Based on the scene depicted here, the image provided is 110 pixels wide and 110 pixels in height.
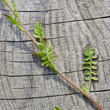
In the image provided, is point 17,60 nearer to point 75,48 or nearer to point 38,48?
point 38,48

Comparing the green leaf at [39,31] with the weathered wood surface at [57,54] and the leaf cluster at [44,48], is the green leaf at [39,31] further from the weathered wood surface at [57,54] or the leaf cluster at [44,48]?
the weathered wood surface at [57,54]

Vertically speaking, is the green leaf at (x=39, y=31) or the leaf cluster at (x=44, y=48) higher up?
the green leaf at (x=39, y=31)

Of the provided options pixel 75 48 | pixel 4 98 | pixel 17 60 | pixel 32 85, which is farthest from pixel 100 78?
pixel 4 98

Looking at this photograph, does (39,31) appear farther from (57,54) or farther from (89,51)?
(89,51)

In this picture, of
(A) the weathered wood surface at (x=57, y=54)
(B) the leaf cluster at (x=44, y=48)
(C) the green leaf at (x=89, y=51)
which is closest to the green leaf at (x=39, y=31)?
(B) the leaf cluster at (x=44, y=48)

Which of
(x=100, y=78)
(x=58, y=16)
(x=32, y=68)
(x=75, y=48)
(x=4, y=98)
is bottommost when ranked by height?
(x=4, y=98)

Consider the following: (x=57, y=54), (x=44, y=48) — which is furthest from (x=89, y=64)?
(x=44, y=48)

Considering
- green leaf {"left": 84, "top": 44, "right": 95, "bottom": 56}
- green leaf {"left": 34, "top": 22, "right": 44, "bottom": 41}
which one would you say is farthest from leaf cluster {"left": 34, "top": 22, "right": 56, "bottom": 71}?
green leaf {"left": 84, "top": 44, "right": 95, "bottom": 56}
